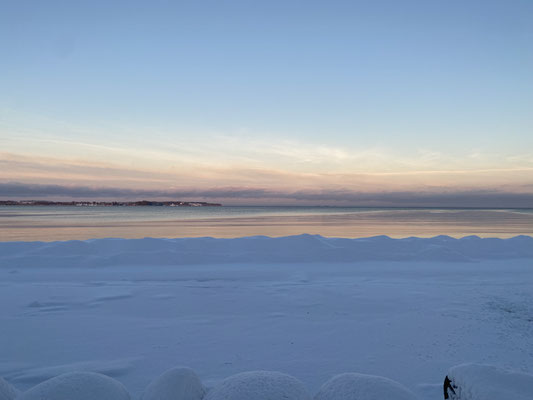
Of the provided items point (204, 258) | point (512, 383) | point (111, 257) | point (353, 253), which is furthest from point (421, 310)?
point (111, 257)

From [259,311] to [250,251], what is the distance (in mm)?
4647

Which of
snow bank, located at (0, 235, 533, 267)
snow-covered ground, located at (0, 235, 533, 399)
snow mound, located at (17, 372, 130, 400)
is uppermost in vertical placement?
snow mound, located at (17, 372, 130, 400)

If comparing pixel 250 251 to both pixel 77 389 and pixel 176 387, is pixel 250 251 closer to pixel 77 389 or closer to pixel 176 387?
pixel 176 387

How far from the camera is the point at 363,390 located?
7.62 feet

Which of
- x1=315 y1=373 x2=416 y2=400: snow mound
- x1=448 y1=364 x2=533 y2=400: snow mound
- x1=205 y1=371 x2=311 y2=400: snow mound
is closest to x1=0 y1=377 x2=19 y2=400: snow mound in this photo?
x1=205 y1=371 x2=311 y2=400: snow mound

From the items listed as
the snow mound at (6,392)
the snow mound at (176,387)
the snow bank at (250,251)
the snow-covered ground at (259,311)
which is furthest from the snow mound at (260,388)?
Answer: the snow bank at (250,251)

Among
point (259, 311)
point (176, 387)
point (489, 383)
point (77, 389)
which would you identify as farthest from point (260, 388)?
point (259, 311)

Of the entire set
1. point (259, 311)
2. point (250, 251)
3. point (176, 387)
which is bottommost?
point (259, 311)

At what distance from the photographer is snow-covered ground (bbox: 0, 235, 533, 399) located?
3.61m

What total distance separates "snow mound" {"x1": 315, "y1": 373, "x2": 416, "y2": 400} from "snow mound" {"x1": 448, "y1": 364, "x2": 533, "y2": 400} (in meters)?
0.44

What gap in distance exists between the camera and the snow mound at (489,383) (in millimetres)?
2260

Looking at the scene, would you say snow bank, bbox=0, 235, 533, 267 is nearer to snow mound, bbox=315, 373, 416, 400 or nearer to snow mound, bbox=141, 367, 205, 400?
snow mound, bbox=141, 367, 205, 400

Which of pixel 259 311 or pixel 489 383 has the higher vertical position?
pixel 489 383

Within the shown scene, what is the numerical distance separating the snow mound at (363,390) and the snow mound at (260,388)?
189mm
